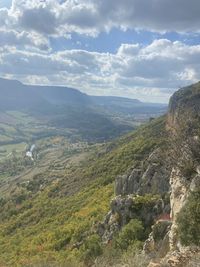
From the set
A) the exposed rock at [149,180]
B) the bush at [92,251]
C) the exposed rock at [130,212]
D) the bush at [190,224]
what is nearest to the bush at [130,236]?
the bush at [92,251]

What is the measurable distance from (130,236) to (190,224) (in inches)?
717

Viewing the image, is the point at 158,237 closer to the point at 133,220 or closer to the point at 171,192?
the point at 171,192

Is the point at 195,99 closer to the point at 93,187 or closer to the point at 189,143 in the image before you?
the point at 93,187

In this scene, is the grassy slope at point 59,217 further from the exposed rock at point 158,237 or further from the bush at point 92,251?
the exposed rock at point 158,237

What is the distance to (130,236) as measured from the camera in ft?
177

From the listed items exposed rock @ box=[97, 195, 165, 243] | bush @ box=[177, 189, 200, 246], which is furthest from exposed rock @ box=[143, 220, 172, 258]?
exposed rock @ box=[97, 195, 165, 243]

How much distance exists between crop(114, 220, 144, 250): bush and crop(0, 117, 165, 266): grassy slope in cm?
781

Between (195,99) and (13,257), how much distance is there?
121871mm

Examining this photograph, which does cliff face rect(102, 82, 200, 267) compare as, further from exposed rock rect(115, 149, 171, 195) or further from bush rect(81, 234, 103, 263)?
bush rect(81, 234, 103, 263)

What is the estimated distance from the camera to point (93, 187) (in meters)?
141

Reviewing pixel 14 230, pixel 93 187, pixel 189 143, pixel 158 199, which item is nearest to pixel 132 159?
pixel 93 187

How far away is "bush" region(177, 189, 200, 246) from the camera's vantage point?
3622 centimetres

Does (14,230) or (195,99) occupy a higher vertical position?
(195,99)

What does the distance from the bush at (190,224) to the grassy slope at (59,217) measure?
22.7 meters
